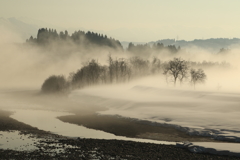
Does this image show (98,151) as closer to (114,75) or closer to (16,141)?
(16,141)

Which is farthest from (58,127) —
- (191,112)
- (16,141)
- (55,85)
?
(55,85)

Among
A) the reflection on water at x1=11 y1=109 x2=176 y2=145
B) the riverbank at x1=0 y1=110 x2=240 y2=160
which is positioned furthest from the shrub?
the riverbank at x1=0 y1=110 x2=240 y2=160

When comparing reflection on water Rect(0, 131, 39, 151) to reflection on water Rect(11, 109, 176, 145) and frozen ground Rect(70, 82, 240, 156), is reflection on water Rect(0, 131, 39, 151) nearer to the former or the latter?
reflection on water Rect(11, 109, 176, 145)

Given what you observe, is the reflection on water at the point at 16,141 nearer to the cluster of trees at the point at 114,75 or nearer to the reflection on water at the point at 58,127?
the reflection on water at the point at 58,127

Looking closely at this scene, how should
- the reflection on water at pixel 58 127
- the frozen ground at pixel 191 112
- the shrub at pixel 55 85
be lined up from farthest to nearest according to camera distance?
1. the shrub at pixel 55 85
2. the frozen ground at pixel 191 112
3. the reflection on water at pixel 58 127

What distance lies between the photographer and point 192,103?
82188mm

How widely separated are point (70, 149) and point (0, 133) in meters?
15.8

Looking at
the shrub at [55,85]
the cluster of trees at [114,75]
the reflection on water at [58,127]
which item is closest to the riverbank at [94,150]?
the reflection on water at [58,127]

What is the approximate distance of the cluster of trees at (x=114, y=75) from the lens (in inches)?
5197

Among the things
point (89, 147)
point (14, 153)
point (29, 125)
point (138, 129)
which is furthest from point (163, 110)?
point (14, 153)

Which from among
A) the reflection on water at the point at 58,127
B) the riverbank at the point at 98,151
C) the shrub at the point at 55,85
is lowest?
the reflection on water at the point at 58,127

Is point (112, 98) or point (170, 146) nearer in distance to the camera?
point (170, 146)

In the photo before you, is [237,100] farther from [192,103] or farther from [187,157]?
[187,157]

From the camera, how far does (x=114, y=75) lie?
554 ft
